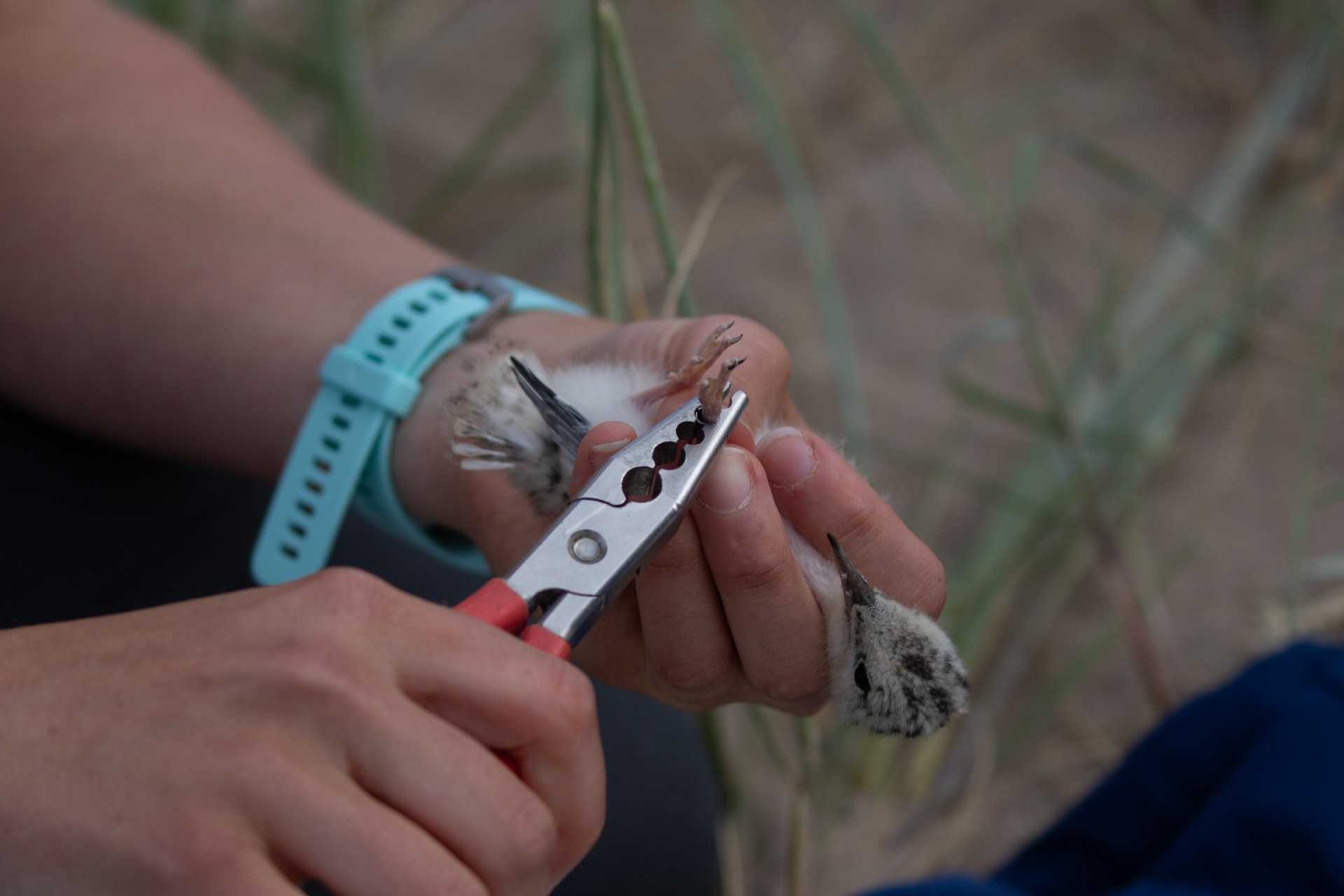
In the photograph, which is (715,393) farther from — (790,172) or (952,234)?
(952,234)

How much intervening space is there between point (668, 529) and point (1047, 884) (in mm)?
905

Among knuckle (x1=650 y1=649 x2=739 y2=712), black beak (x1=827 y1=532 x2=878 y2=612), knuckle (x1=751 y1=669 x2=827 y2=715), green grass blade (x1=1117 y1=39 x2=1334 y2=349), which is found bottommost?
knuckle (x1=650 y1=649 x2=739 y2=712)

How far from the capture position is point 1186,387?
202 centimetres

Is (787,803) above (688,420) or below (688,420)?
below

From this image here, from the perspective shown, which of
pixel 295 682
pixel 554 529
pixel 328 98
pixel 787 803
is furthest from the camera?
pixel 328 98

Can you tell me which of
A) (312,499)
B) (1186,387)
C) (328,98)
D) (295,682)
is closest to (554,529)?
(295,682)

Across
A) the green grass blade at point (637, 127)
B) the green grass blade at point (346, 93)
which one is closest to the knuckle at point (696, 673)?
the green grass blade at point (637, 127)

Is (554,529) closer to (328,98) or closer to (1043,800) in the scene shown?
(1043,800)

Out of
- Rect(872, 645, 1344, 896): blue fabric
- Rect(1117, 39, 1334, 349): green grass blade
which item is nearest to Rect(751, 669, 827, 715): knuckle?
Rect(872, 645, 1344, 896): blue fabric

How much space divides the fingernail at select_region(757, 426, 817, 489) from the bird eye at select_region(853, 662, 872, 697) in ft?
0.56

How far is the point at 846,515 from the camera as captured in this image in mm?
769

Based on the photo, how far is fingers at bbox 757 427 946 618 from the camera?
759 millimetres

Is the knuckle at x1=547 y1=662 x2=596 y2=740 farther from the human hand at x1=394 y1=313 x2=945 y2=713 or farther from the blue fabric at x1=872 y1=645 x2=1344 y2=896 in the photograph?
the blue fabric at x1=872 y1=645 x2=1344 y2=896

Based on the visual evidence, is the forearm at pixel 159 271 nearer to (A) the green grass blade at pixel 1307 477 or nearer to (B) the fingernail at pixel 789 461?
(B) the fingernail at pixel 789 461
